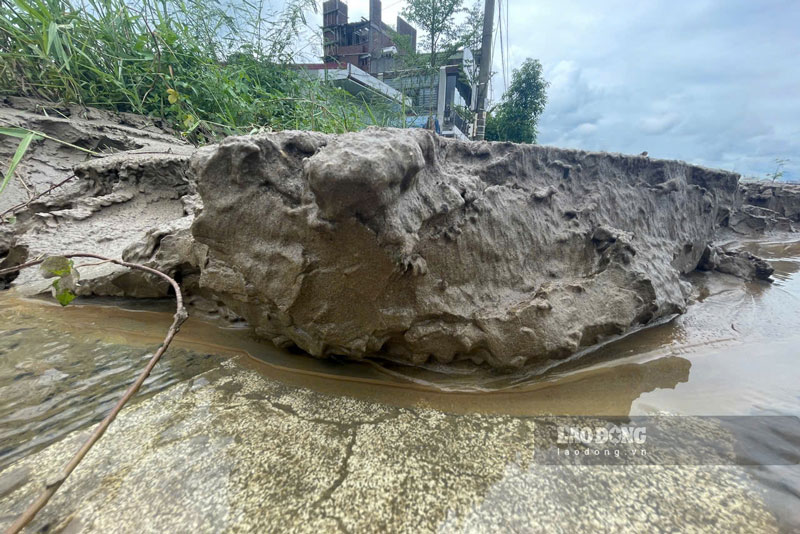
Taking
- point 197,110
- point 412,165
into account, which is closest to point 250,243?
point 412,165

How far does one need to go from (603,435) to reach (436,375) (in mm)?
618

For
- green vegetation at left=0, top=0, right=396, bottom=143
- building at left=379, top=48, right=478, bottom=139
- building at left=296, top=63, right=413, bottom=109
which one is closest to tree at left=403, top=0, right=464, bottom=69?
building at left=379, top=48, right=478, bottom=139

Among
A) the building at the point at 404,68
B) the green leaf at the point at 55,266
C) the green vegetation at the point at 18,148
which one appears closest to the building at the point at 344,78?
the building at the point at 404,68

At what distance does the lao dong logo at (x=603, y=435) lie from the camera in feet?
3.52

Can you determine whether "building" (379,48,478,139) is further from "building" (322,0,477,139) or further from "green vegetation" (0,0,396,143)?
"green vegetation" (0,0,396,143)

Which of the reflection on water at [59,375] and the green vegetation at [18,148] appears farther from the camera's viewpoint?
the green vegetation at [18,148]

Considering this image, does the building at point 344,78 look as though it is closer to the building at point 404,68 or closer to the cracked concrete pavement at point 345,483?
the building at point 404,68

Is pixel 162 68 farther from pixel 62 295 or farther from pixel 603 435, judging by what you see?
pixel 603 435

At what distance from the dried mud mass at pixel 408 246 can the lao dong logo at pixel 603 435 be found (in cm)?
32

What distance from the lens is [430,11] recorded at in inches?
512

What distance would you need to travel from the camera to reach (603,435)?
110cm

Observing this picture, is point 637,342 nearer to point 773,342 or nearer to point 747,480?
point 773,342

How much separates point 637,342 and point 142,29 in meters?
4.76

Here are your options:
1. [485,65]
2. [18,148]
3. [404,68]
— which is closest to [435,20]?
[404,68]
